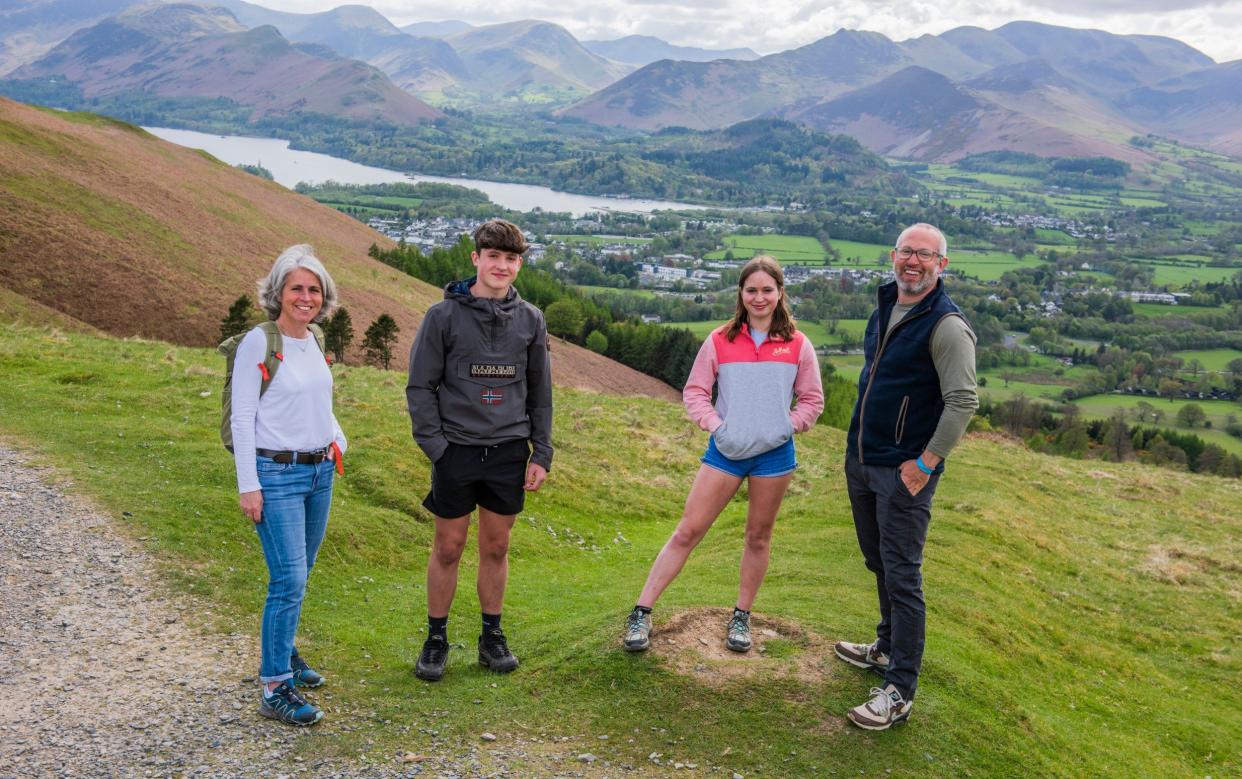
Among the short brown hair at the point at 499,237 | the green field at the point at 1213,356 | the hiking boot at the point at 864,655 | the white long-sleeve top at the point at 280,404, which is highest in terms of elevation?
the short brown hair at the point at 499,237

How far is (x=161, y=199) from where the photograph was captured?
55.1 m

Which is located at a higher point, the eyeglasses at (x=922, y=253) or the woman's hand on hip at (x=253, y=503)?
the eyeglasses at (x=922, y=253)

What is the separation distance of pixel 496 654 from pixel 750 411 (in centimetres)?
321

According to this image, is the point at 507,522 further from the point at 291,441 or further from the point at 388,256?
the point at 388,256

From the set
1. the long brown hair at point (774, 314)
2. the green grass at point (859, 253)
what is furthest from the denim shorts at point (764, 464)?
the green grass at point (859, 253)

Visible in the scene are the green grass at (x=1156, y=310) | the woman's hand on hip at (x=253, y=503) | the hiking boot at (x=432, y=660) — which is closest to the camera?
the woman's hand on hip at (x=253, y=503)

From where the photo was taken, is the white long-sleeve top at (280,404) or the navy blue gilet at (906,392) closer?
the white long-sleeve top at (280,404)

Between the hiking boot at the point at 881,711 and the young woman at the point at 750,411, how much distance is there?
1.25 meters

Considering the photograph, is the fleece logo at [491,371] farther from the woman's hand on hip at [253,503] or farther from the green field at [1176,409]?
the green field at [1176,409]

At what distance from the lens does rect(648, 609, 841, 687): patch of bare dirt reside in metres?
7.44

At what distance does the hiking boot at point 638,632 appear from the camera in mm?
7570

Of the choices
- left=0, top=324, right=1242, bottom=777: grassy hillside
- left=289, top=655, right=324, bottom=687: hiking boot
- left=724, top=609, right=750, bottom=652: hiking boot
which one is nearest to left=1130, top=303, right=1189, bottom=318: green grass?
left=0, top=324, right=1242, bottom=777: grassy hillside

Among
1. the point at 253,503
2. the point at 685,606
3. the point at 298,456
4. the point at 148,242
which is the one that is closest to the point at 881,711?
the point at 685,606

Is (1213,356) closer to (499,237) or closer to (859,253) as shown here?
(859,253)
